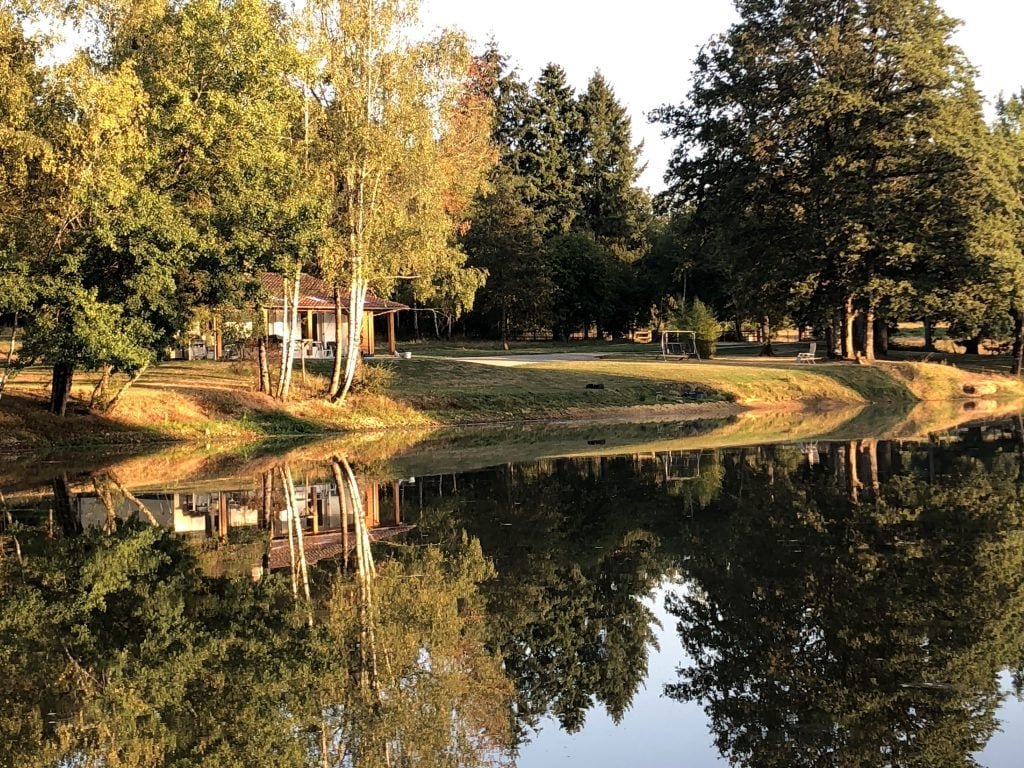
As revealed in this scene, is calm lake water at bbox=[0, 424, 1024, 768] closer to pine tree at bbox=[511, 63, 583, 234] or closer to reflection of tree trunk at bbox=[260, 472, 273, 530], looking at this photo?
reflection of tree trunk at bbox=[260, 472, 273, 530]

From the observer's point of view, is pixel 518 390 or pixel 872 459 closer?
pixel 872 459

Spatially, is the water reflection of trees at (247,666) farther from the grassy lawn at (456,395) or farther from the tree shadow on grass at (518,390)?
the tree shadow on grass at (518,390)

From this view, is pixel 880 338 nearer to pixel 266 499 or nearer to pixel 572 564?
pixel 266 499

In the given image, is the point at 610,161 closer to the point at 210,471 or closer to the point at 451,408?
the point at 451,408

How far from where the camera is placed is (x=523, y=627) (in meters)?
10.2

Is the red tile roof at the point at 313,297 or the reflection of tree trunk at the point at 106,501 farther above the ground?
the red tile roof at the point at 313,297

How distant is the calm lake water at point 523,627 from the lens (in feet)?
23.9

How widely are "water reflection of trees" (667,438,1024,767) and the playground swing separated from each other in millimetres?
38633

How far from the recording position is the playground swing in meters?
56.4

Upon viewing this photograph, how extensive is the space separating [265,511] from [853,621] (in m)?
10.8

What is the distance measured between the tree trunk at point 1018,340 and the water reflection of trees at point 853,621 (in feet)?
128

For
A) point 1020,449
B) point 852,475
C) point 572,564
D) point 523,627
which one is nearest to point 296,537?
point 572,564

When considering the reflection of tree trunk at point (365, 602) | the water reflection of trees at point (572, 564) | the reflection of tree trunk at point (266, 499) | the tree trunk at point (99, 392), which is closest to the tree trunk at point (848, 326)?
the water reflection of trees at point (572, 564)

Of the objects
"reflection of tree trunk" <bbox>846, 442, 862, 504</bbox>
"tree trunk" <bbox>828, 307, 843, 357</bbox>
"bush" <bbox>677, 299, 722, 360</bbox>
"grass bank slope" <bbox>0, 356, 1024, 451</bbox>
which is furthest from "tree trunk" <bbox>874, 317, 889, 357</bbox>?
"reflection of tree trunk" <bbox>846, 442, 862, 504</bbox>
